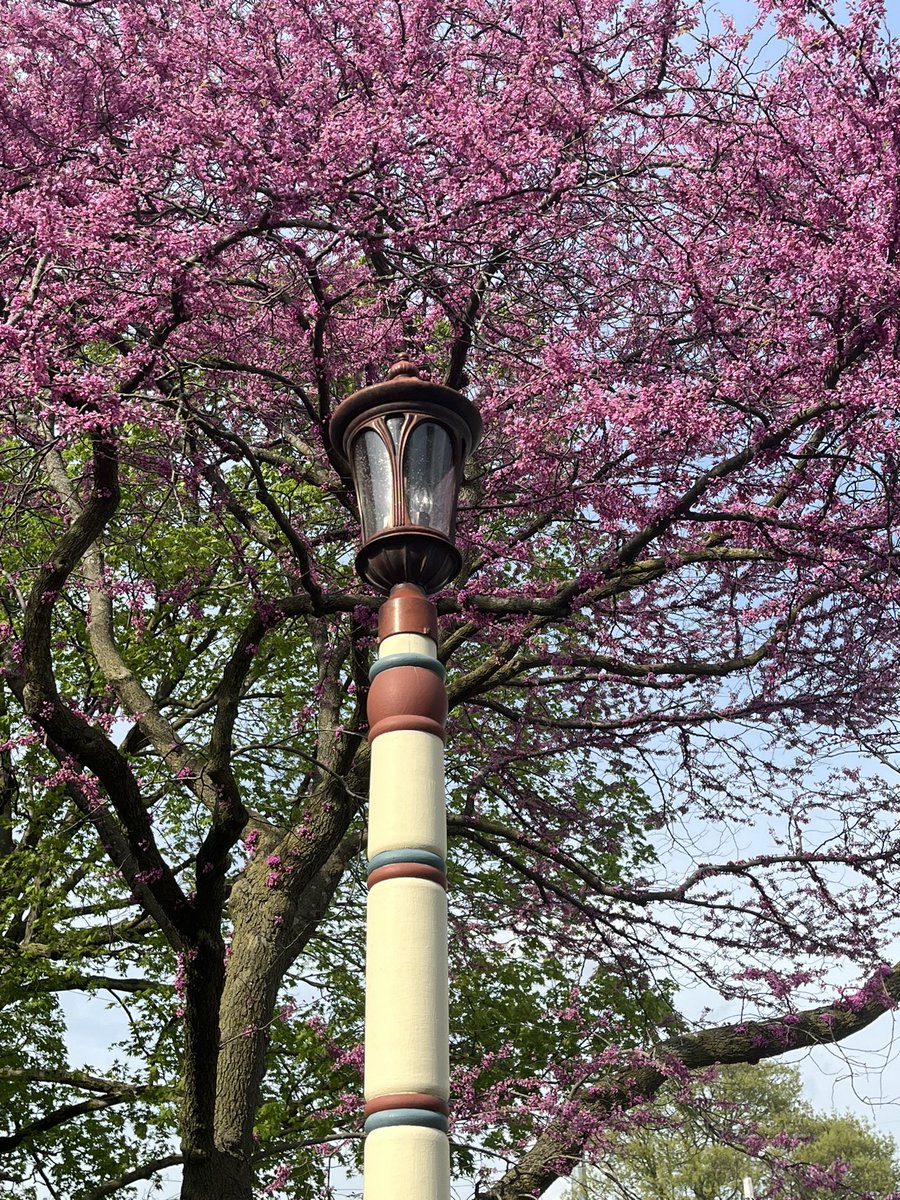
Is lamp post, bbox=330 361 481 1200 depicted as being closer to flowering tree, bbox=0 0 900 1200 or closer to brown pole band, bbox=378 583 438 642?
brown pole band, bbox=378 583 438 642

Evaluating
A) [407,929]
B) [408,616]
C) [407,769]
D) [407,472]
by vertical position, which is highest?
[407,472]

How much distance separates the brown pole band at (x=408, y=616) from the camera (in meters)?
4.42

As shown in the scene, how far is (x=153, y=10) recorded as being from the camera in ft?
29.0

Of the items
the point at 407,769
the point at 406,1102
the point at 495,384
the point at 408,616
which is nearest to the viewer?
the point at 406,1102

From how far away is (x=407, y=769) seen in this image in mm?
4031

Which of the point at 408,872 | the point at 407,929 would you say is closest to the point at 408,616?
the point at 408,872

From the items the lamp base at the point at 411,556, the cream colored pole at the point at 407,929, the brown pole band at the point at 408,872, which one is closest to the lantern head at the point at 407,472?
the lamp base at the point at 411,556

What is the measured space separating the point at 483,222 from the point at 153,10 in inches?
127

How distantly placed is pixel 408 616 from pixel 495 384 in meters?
5.96

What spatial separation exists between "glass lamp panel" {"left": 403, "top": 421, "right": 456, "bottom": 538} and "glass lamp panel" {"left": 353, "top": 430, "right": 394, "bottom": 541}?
77mm

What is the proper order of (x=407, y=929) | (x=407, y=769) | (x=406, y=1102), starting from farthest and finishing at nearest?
(x=407, y=769), (x=407, y=929), (x=406, y=1102)

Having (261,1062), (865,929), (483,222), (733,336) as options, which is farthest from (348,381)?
(865,929)

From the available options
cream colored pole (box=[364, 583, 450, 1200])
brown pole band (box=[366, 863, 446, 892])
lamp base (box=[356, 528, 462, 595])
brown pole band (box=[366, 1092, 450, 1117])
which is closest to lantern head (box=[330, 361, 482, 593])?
lamp base (box=[356, 528, 462, 595])

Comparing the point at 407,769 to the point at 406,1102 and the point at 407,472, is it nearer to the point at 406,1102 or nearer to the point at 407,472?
the point at 406,1102
